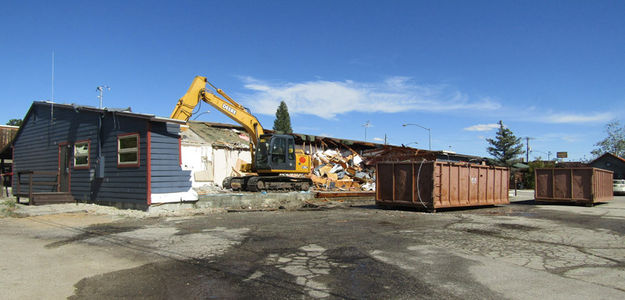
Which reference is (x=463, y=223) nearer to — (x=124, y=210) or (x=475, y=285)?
(x=475, y=285)

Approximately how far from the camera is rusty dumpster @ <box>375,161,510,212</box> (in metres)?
15.0

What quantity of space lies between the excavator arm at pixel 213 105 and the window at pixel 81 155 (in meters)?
3.55

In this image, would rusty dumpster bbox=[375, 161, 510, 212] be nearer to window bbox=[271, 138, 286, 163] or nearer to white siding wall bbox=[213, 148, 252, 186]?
window bbox=[271, 138, 286, 163]

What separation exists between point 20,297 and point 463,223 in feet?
34.5

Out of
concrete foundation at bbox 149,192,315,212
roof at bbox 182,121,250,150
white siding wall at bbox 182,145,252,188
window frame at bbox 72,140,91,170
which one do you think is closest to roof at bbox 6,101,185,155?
window frame at bbox 72,140,91,170

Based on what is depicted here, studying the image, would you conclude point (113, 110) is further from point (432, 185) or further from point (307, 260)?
point (432, 185)

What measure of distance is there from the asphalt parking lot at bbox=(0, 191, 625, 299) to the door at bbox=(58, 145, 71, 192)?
220 inches

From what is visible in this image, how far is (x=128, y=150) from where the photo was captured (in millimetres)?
14008

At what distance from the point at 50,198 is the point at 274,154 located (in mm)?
9209

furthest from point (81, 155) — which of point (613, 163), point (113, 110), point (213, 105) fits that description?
point (613, 163)

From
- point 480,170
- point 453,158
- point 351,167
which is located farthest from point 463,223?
point 453,158

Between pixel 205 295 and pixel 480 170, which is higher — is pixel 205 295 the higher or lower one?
the lower one

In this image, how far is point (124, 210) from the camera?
13734 millimetres

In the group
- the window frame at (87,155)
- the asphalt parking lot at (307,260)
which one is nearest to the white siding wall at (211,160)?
the window frame at (87,155)
